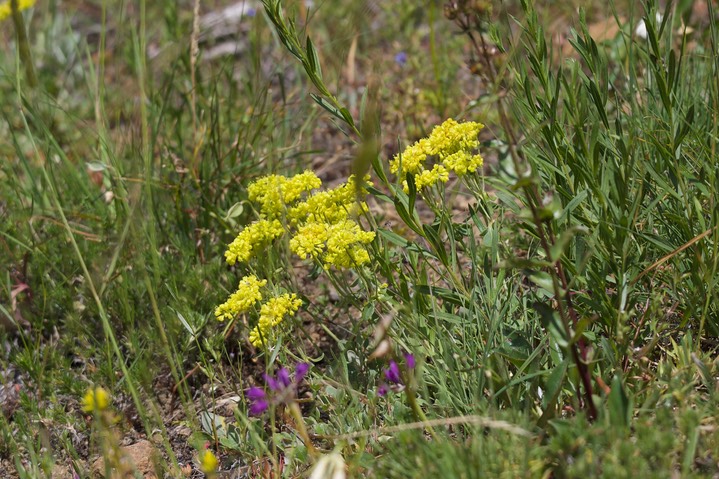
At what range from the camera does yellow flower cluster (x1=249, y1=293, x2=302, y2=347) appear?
1.94 metres

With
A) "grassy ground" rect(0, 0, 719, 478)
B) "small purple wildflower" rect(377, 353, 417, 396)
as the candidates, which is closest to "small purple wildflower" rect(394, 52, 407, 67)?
"grassy ground" rect(0, 0, 719, 478)

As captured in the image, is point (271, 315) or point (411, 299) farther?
point (411, 299)

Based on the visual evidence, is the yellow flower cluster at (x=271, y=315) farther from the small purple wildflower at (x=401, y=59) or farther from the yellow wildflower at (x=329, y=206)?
the small purple wildflower at (x=401, y=59)

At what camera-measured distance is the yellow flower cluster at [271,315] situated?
6.35ft

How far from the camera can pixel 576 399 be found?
1781mm

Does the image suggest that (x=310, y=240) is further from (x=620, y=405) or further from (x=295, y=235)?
(x=620, y=405)

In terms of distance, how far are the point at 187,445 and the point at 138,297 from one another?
0.58 meters

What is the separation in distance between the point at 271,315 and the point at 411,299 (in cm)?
38

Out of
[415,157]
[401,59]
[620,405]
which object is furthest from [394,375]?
[401,59]

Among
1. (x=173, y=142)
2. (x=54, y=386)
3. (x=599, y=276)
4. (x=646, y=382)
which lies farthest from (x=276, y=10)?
(x=173, y=142)

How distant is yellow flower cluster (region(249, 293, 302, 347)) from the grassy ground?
18mm

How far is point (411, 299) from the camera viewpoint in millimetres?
2092

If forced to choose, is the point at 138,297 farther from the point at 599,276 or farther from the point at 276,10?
the point at 599,276

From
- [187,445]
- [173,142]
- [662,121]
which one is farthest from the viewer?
[173,142]
